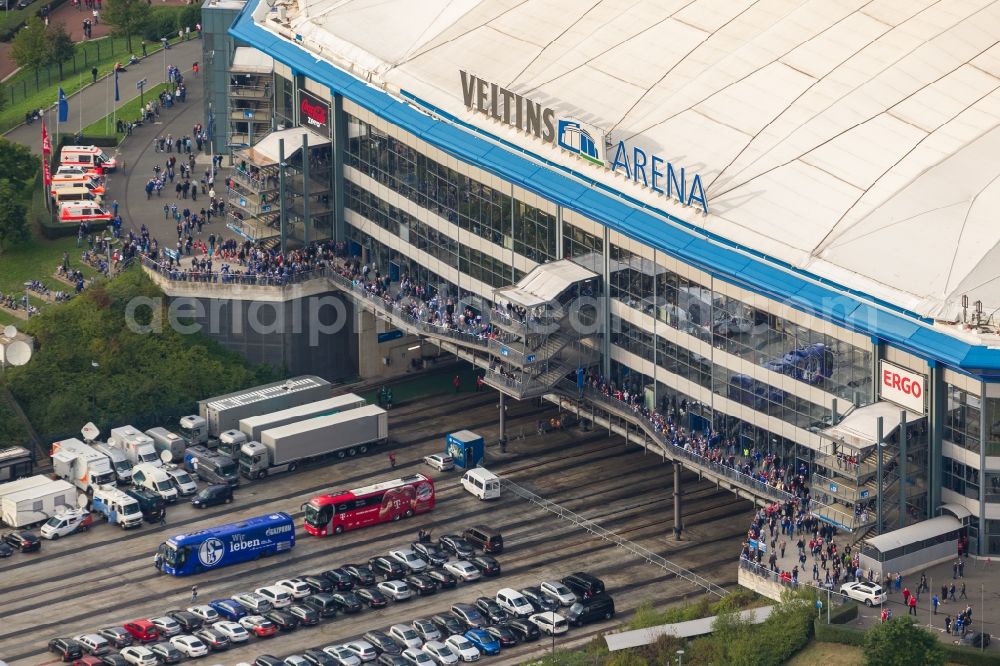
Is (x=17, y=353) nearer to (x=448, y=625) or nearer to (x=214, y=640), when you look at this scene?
(x=214, y=640)

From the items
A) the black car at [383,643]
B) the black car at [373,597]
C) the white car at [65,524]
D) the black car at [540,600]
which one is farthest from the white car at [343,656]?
the white car at [65,524]

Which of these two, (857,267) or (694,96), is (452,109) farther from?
(857,267)

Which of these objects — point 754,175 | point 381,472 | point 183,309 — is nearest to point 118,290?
point 183,309

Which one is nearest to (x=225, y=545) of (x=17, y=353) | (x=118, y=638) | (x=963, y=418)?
(x=118, y=638)

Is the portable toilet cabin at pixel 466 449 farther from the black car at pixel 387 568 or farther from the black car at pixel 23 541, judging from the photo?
the black car at pixel 23 541

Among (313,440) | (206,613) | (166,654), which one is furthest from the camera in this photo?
(313,440)

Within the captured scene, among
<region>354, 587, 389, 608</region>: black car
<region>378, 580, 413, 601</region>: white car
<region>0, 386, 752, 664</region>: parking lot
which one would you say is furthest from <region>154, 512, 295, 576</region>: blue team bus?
<region>378, 580, 413, 601</region>: white car
